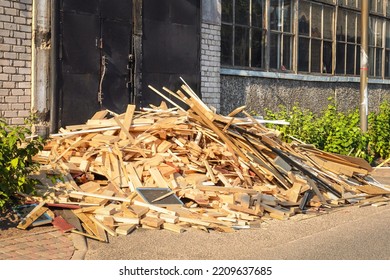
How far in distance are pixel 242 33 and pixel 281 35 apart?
178cm

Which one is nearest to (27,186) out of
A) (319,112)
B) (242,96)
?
(242,96)

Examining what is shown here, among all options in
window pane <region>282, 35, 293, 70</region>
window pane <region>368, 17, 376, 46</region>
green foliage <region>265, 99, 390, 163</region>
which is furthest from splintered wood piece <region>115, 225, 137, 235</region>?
window pane <region>368, 17, 376, 46</region>

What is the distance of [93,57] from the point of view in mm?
12906

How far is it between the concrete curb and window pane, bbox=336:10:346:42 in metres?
14.9

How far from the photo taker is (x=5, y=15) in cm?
1159

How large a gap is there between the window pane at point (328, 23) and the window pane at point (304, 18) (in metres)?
1.03

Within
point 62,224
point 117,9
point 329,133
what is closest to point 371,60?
point 329,133

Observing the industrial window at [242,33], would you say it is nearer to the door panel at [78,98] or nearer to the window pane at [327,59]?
the window pane at [327,59]

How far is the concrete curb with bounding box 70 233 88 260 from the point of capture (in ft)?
22.4

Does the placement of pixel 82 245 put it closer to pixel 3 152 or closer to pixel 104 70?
pixel 3 152

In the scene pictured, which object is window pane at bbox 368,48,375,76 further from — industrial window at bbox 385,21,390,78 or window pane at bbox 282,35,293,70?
window pane at bbox 282,35,293,70

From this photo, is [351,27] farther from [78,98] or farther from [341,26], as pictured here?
[78,98]

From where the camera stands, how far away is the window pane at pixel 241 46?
16.7m
